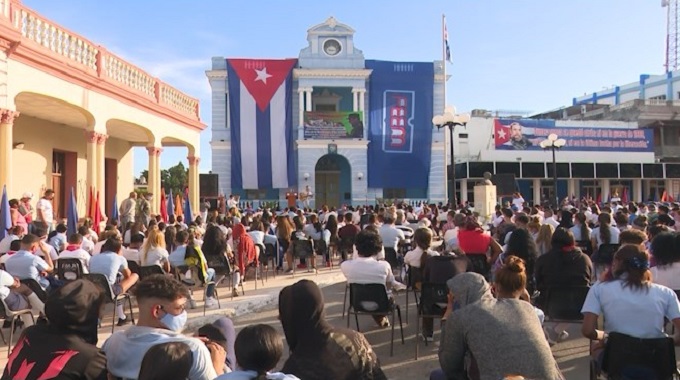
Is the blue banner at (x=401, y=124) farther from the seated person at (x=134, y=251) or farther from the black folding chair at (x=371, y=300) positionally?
the black folding chair at (x=371, y=300)

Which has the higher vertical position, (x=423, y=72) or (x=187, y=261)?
(x=423, y=72)

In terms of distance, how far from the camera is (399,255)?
972cm

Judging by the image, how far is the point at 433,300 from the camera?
5488 mm

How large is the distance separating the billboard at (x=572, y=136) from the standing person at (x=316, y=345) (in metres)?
31.4

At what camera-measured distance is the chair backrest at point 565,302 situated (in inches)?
209

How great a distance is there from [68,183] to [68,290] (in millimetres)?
13953

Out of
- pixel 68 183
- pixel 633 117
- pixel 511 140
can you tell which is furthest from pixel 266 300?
pixel 633 117

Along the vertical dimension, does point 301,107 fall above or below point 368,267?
above

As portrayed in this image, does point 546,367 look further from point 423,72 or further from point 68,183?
point 423,72

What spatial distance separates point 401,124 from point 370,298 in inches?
950

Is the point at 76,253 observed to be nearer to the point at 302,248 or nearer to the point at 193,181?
the point at 302,248

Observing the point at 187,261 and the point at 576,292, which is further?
the point at 187,261

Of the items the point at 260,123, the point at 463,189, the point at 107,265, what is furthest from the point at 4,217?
the point at 463,189

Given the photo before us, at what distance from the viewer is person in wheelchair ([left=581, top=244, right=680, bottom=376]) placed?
351 cm
